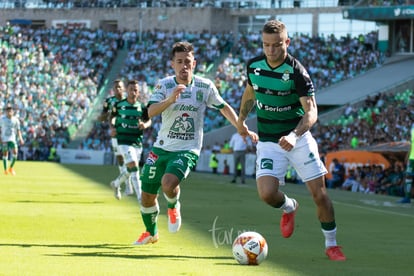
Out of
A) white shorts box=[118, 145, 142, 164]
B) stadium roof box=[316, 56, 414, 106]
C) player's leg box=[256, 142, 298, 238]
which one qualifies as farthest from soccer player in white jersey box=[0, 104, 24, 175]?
player's leg box=[256, 142, 298, 238]

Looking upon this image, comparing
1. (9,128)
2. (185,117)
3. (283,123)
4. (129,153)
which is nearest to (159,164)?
(185,117)

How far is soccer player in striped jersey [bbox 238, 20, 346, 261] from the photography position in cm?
1114

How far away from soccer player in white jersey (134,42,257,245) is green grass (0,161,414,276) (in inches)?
18.4

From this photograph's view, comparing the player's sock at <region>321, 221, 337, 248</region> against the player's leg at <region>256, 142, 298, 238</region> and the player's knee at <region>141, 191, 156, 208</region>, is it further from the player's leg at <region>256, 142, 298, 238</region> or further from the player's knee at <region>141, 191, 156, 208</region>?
the player's knee at <region>141, 191, 156, 208</region>

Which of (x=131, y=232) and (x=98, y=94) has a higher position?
(x=131, y=232)

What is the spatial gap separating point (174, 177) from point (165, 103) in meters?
0.92

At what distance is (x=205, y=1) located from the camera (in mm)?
73062

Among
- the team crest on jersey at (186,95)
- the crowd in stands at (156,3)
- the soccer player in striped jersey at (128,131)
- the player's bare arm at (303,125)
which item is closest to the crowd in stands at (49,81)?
the crowd in stands at (156,3)

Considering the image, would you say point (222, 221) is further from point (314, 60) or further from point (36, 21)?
point (36, 21)

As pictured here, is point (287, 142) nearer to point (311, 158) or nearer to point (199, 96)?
point (311, 158)

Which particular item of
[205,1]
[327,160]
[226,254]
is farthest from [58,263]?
[205,1]

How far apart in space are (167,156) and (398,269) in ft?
10.8

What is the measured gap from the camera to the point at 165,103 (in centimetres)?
1196

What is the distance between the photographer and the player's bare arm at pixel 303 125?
1052cm
